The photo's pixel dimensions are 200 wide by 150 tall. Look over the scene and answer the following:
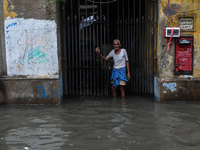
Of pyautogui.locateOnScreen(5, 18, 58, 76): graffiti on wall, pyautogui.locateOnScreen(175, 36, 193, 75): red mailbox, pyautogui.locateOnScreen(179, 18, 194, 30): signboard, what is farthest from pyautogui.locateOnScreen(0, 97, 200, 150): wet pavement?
pyautogui.locateOnScreen(179, 18, 194, 30): signboard

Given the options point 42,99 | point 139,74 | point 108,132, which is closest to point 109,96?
point 139,74

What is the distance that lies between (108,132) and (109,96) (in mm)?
2765

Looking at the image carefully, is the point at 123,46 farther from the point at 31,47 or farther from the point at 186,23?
the point at 31,47

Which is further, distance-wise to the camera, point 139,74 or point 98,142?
point 139,74

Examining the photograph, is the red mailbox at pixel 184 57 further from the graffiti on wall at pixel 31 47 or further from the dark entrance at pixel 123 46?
the graffiti on wall at pixel 31 47

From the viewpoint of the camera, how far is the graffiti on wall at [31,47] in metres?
5.23

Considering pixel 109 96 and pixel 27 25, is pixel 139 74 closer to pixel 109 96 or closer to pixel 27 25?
pixel 109 96

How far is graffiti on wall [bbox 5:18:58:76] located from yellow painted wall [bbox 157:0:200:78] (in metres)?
2.45

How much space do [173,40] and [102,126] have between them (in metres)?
2.82

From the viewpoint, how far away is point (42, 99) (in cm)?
532

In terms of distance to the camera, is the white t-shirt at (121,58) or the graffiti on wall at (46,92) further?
the white t-shirt at (121,58)

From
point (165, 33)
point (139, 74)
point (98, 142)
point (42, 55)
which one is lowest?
point (98, 142)

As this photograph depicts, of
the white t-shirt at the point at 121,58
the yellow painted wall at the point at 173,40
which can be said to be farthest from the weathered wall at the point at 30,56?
the yellow painted wall at the point at 173,40

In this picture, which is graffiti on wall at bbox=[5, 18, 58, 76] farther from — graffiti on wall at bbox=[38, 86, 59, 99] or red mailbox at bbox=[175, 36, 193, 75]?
red mailbox at bbox=[175, 36, 193, 75]
